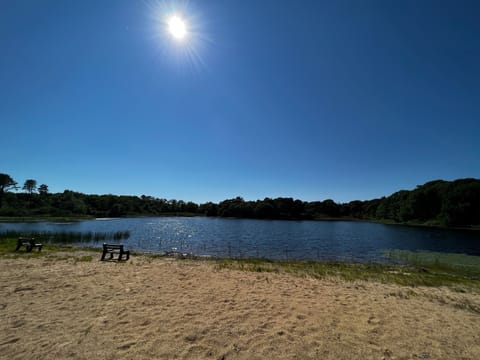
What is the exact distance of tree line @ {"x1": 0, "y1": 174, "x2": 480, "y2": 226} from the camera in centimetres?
7059

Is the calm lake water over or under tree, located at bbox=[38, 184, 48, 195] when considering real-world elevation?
under

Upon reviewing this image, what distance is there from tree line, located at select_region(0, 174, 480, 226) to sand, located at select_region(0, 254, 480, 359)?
83.8 meters

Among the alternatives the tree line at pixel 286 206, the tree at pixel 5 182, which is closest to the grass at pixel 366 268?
the tree line at pixel 286 206

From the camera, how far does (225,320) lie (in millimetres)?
5609

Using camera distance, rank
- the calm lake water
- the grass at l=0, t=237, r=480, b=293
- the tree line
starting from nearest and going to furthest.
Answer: the grass at l=0, t=237, r=480, b=293 → the calm lake water → the tree line

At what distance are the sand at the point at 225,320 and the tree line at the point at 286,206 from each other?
275ft

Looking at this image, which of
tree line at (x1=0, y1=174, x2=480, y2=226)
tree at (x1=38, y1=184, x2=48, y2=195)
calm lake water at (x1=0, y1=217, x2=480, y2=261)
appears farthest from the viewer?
tree at (x1=38, y1=184, x2=48, y2=195)

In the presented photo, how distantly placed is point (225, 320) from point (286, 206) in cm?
12139

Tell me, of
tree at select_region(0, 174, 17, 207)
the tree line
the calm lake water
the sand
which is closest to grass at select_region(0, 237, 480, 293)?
the sand

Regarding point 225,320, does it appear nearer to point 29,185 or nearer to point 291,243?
point 291,243

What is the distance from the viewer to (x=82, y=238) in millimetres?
30641

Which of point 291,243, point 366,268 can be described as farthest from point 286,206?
point 366,268

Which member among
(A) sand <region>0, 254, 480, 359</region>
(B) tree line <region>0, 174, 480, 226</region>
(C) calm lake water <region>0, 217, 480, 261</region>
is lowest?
(C) calm lake water <region>0, 217, 480, 261</region>

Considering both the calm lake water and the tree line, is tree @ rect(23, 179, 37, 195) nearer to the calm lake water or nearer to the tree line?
the tree line
